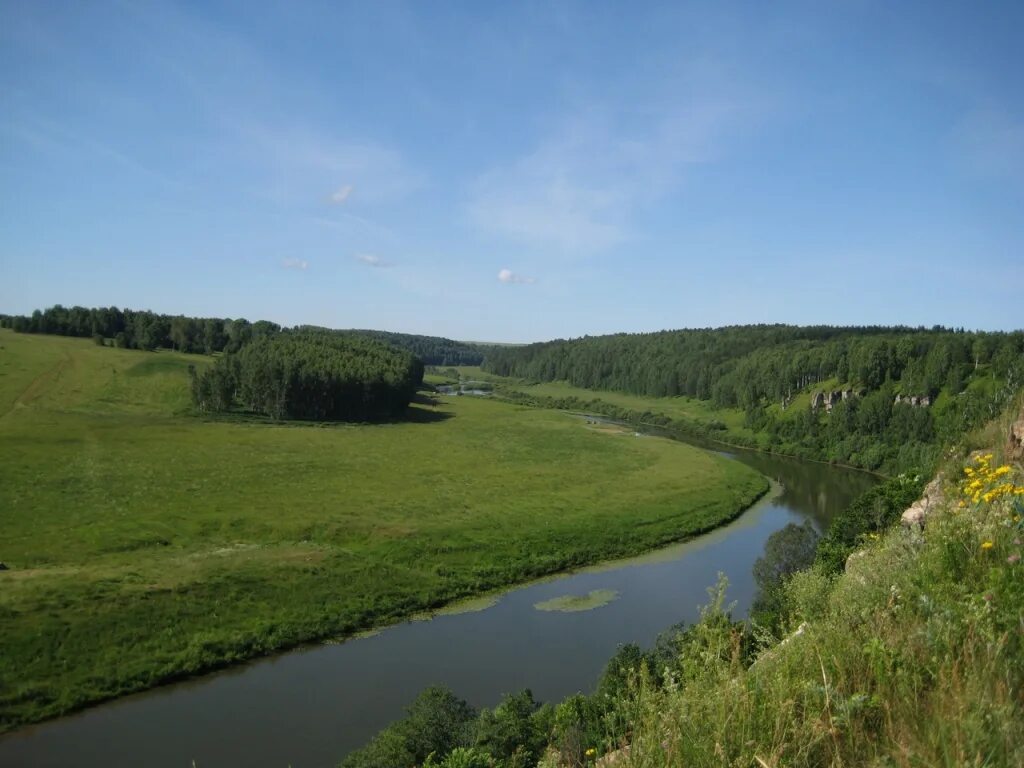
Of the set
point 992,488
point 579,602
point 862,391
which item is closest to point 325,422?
point 579,602

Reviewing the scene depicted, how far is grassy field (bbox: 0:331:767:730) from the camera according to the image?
27.8 metres

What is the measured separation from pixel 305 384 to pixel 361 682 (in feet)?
239

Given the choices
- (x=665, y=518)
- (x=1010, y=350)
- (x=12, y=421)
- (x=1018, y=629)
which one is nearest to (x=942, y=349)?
(x=1010, y=350)

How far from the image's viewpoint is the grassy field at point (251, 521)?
27.8m

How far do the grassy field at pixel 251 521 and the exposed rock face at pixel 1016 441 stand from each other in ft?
91.4

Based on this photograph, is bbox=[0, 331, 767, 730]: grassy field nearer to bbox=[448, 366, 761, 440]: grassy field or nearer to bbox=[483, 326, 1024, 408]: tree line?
bbox=[448, 366, 761, 440]: grassy field

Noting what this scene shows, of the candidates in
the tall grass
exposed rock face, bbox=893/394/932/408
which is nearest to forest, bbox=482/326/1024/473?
exposed rock face, bbox=893/394/932/408

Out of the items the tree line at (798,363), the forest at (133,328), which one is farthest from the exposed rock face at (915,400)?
the forest at (133,328)

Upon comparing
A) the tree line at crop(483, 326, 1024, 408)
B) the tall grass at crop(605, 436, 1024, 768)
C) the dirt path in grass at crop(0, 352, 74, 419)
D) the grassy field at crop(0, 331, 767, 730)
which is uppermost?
the tree line at crop(483, 326, 1024, 408)

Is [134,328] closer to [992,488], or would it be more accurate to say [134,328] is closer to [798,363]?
[798,363]

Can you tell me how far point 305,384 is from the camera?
93875mm

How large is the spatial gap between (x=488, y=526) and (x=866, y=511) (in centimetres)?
2412

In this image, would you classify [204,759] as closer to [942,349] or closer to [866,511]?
[866,511]

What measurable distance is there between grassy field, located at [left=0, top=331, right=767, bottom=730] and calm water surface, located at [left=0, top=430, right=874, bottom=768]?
157cm
